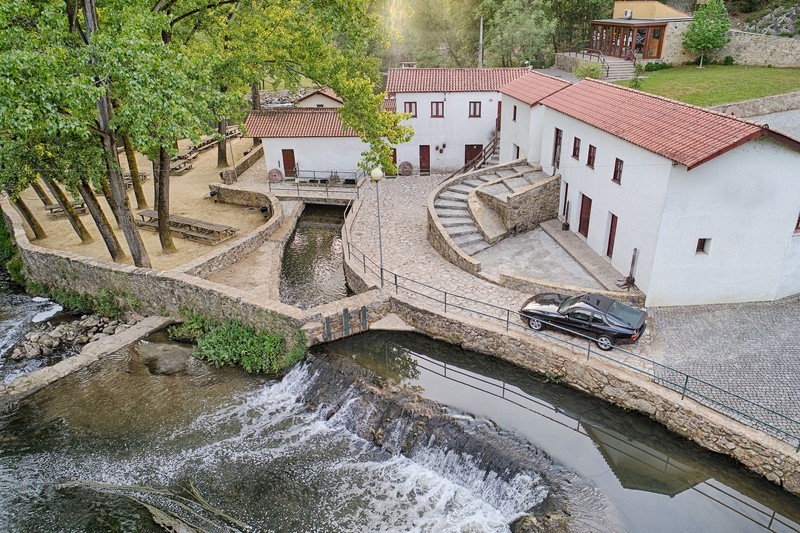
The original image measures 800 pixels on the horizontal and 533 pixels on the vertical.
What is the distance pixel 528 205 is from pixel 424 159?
1098 cm

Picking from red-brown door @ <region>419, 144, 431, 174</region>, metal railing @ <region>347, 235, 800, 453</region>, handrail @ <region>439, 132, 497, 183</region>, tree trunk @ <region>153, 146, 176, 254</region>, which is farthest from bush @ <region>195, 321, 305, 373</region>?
red-brown door @ <region>419, 144, 431, 174</region>

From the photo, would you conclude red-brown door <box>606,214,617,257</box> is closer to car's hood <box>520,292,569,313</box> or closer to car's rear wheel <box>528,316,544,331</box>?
car's hood <box>520,292,569,313</box>

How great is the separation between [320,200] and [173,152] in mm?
13144

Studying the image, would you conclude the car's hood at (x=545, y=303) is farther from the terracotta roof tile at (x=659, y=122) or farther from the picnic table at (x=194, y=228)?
the picnic table at (x=194, y=228)

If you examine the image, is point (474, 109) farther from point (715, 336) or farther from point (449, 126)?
point (715, 336)

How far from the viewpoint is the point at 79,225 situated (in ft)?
84.0

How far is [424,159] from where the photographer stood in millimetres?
33938

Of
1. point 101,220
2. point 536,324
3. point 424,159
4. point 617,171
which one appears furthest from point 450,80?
point 101,220

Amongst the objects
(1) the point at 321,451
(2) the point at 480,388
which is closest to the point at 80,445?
(1) the point at 321,451

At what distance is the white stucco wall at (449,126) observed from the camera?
3222 cm

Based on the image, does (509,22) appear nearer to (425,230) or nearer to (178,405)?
(425,230)

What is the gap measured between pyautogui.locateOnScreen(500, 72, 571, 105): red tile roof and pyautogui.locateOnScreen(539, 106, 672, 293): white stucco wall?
1796 mm

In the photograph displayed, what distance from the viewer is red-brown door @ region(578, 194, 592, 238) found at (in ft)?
75.0

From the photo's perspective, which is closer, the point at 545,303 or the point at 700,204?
the point at 700,204
